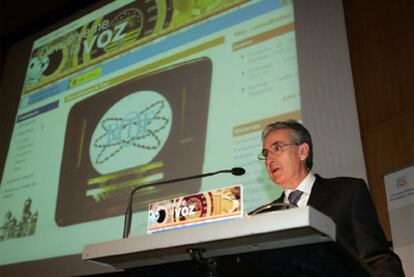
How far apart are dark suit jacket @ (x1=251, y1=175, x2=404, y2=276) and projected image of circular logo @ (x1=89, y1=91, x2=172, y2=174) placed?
1363mm

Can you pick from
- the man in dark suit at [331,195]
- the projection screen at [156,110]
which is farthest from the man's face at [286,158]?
the projection screen at [156,110]

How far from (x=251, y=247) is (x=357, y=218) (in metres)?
0.58

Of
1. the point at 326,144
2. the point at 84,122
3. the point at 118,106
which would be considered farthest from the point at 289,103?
the point at 84,122

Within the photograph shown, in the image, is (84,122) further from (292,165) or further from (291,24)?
(292,165)

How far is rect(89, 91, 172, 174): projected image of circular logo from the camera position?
296 cm

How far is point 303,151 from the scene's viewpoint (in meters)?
1.87

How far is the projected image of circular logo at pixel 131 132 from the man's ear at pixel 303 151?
120 cm

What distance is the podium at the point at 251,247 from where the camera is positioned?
102 cm

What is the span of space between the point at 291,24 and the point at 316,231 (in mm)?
1852

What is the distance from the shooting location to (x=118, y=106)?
3.27m

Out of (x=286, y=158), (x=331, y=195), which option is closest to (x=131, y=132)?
(x=286, y=158)

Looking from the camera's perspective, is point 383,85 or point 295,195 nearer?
point 295,195

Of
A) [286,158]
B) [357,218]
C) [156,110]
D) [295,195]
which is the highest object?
[156,110]

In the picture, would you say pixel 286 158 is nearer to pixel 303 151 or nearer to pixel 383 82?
pixel 303 151
